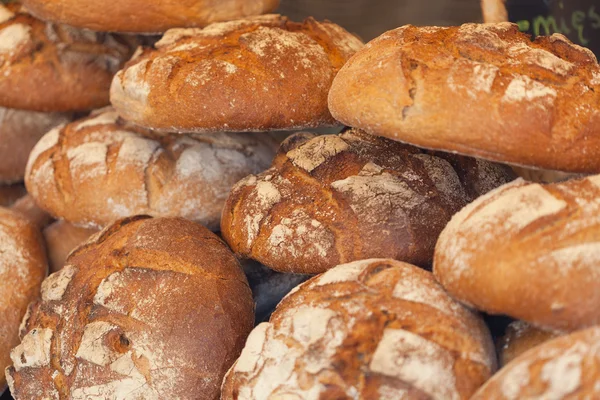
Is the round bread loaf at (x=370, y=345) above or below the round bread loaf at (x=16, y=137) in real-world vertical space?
above

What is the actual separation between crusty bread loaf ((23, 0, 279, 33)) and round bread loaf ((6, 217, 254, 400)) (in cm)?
79

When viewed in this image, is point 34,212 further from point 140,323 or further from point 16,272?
point 140,323

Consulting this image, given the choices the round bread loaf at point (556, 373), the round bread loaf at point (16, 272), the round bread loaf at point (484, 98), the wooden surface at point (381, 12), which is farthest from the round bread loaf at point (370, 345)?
the wooden surface at point (381, 12)

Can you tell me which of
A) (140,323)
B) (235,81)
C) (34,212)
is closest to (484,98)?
(235,81)

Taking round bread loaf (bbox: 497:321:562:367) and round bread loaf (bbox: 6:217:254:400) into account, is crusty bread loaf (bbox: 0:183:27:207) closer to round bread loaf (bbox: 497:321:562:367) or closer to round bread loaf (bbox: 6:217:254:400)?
round bread loaf (bbox: 6:217:254:400)

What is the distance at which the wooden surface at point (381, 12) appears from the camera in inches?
94.0

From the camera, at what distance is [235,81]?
1.85m

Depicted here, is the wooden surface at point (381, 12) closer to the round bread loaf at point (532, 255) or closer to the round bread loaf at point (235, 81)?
the round bread loaf at point (235, 81)

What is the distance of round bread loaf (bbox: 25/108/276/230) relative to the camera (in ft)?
7.32

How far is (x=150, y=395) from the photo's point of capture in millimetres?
Answer: 1610

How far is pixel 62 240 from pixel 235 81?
1.16m

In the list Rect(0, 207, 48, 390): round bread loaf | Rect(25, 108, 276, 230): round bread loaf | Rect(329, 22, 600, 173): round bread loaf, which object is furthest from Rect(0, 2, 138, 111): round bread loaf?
Rect(329, 22, 600, 173): round bread loaf

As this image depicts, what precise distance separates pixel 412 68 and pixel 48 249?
5.74 feet

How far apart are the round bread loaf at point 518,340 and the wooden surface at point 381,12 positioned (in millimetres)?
1332
